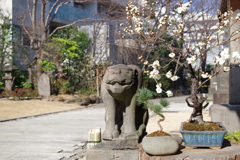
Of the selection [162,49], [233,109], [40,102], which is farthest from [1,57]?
[233,109]

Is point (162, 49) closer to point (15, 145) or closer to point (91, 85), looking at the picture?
point (91, 85)

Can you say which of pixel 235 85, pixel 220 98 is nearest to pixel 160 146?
pixel 235 85

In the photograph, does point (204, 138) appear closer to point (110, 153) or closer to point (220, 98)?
point (110, 153)

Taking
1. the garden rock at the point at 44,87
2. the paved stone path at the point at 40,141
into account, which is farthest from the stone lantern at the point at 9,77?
the paved stone path at the point at 40,141

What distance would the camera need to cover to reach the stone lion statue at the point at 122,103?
4.91m

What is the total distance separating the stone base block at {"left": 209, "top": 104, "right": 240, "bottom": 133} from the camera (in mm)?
6801

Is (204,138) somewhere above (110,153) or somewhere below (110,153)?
above

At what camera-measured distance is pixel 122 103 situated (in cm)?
521

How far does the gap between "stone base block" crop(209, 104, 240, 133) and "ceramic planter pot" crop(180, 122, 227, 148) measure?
3.02 metres

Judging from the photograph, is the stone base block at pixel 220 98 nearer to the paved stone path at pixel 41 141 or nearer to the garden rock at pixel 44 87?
the paved stone path at pixel 41 141

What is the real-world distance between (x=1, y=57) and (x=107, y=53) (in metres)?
8.27

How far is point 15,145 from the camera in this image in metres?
6.95

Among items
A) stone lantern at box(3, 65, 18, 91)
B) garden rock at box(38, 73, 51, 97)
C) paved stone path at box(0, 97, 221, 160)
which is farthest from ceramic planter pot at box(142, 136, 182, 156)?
stone lantern at box(3, 65, 18, 91)

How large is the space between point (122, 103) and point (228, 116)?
290cm
